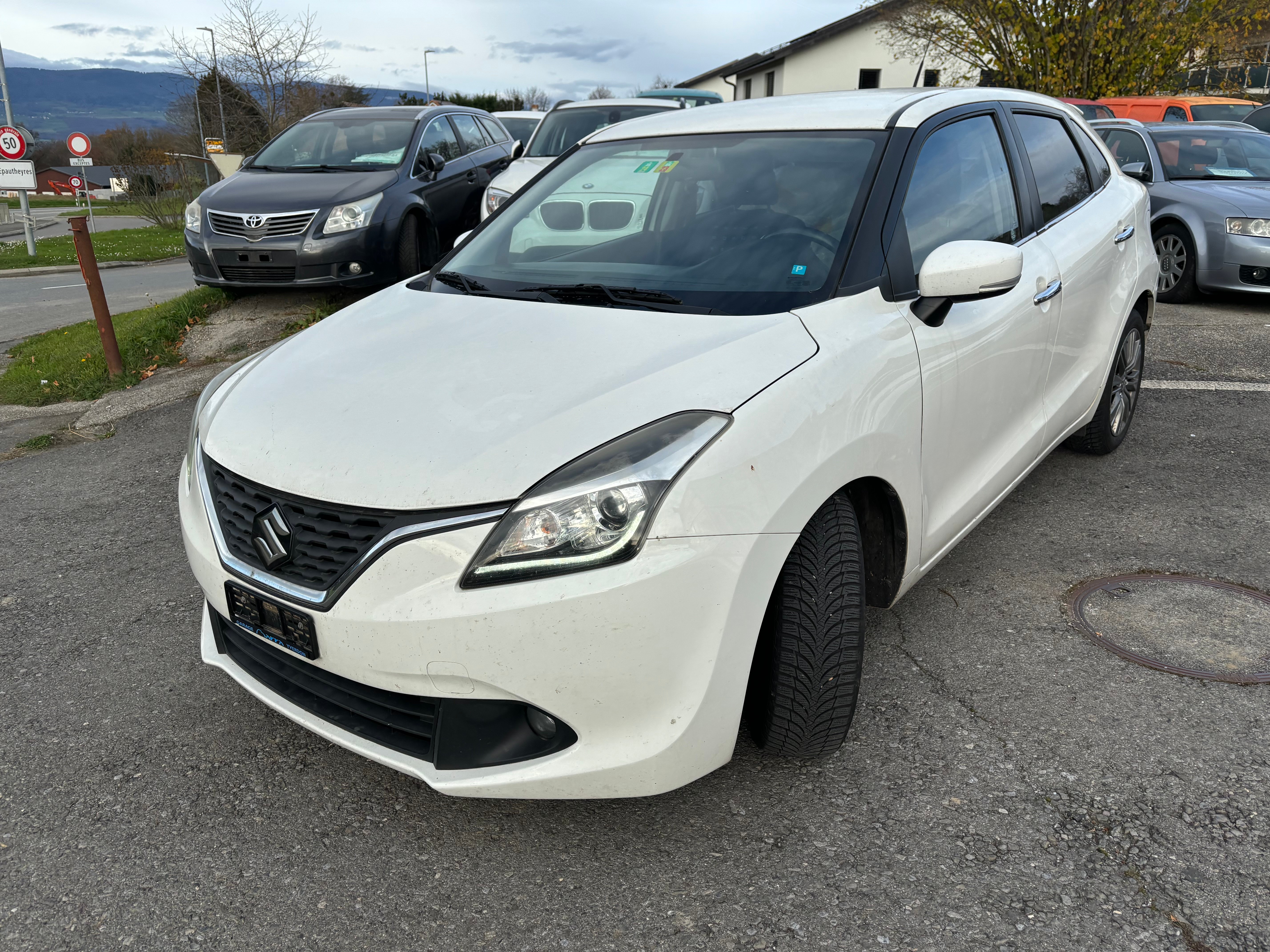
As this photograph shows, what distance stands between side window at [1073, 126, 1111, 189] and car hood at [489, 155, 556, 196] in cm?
426

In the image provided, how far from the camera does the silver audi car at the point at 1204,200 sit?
26.0 feet

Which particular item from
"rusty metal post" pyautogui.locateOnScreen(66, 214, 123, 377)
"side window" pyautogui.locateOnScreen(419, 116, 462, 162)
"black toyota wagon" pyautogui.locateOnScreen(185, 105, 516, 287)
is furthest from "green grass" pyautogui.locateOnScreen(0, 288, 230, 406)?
"side window" pyautogui.locateOnScreen(419, 116, 462, 162)

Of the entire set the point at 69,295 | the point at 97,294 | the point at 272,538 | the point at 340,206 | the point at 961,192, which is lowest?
the point at 69,295

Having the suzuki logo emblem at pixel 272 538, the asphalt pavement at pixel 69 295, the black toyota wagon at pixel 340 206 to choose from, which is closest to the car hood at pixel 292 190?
the black toyota wagon at pixel 340 206

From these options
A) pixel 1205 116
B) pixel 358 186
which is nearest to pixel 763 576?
pixel 358 186

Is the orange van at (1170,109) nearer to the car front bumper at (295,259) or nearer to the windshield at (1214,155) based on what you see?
the windshield at (1214,155)

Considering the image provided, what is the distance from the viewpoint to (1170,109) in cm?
1360

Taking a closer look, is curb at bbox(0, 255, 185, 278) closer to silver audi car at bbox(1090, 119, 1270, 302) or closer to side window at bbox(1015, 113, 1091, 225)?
silver audi car at bbox(1090, 119, 1270, 302)

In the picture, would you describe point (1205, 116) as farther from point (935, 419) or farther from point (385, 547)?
point (385, 547)

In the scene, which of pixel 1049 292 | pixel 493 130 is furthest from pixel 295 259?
pixel 1049 292

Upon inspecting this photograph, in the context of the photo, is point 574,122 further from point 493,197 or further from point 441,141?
point 493,197

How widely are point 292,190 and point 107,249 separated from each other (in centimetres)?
1756

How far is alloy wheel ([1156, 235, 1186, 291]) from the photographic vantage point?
839 centimetres

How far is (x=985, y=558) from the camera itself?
371cm
